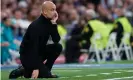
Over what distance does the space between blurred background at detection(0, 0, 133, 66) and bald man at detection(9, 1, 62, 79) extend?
7.10 meters

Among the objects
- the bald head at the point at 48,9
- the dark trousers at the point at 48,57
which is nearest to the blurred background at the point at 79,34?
the dark trousers at the point at 48,57

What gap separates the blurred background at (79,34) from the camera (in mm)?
19859

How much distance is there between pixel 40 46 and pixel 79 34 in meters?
8.81

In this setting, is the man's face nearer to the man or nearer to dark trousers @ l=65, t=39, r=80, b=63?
the man

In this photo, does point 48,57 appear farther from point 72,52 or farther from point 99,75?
point 72,52

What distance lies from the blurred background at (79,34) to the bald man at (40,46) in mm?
7104

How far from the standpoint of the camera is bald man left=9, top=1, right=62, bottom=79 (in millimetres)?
12000

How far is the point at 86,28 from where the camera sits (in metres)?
20.5

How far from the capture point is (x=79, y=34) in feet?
68.5

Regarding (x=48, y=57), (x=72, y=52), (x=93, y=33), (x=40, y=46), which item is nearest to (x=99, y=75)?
(x=48, y=57)

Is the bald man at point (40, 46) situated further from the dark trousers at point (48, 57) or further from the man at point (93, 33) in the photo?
the man at point (93, 33)

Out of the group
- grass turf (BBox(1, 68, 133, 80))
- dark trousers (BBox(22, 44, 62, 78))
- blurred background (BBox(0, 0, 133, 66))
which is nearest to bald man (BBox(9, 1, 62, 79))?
dark trousers (BBox(22, 44, 62, 78))

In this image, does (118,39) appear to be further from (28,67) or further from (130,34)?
(28,67)

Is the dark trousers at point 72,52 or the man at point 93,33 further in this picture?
the dark trousers at point 72,52
